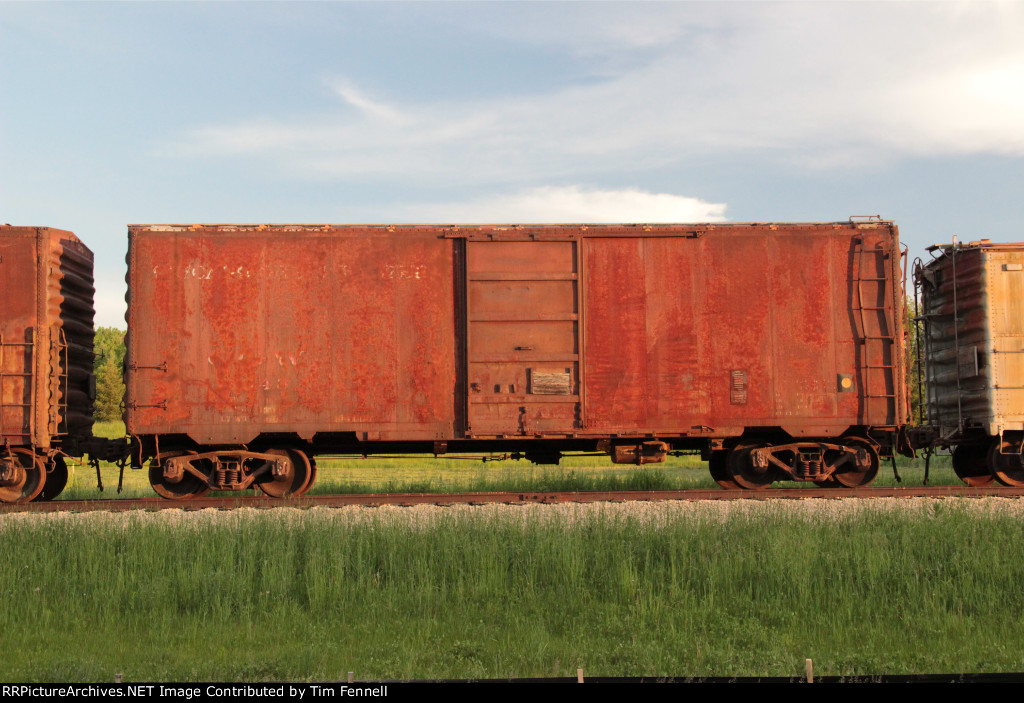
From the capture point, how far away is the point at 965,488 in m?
11.3

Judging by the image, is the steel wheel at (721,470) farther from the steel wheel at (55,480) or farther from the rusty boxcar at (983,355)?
the steel wheel at (55,480)

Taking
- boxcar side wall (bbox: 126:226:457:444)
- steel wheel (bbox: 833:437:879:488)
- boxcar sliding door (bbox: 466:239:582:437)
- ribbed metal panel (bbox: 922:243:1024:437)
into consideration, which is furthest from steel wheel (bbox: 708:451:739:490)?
boxcar side wall (bbox: 126:226:457:444)

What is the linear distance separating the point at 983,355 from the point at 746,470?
394 centimetres

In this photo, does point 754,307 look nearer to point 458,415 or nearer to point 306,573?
point 458,415

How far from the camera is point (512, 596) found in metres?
6.66

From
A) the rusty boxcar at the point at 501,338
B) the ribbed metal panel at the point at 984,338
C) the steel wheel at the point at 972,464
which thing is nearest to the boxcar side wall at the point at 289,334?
the rusty boxcar at the point at 501,338

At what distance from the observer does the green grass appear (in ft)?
17.2

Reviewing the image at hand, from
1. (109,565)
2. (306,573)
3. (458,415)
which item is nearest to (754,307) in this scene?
(458,415)

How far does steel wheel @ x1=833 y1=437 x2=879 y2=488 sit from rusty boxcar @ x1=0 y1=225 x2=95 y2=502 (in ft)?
38.2

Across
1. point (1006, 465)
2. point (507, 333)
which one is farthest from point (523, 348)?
point (1006, 465)

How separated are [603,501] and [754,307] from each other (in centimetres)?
369

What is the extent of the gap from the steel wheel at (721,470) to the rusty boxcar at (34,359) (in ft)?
31.9

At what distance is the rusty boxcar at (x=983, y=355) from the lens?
11.5m

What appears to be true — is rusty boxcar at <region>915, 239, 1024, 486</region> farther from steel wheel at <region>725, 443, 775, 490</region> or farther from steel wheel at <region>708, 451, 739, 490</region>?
steel wheel at <region>708, 451, 739, 490</region>
